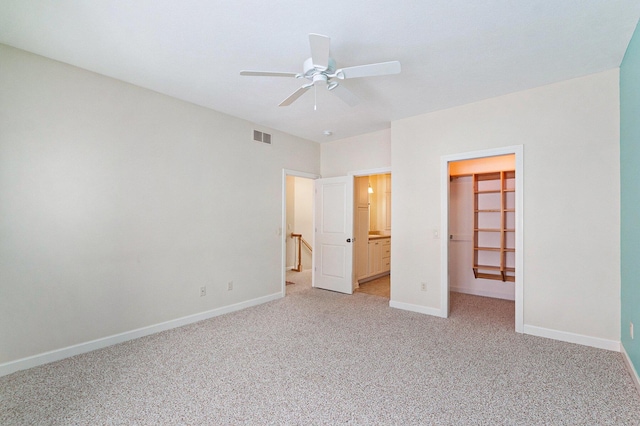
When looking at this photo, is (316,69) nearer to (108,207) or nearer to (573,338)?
(108,207)

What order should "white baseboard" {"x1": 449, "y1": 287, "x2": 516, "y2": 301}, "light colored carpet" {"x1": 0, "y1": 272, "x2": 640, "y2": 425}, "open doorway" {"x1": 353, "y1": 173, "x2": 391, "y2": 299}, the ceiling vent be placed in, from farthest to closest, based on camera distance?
"open doorway" {"x1": 353, "y1": 173, "x2": 391, "y2": 299} < "white baseboard" {"x1": 449, "y1": 287, "x2": 516, "y2": 301} < the ceiling vent < "light colored carpet" {"x1": 0, "y1": 272, "x2": 640, "y2": 425}

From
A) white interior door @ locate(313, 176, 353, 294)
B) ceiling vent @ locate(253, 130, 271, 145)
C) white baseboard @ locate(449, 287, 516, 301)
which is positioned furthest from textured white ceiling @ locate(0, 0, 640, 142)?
white baseboard @ locate(449, 287, 516, 301)

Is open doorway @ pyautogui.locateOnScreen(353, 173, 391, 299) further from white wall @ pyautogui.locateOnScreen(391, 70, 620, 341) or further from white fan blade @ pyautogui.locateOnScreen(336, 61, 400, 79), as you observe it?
white fan blade @ pyautogui.locateOnScreen(336, 61, 400, 79)

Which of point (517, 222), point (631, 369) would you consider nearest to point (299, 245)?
point (517, 222)

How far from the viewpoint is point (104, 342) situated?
10.0 ft

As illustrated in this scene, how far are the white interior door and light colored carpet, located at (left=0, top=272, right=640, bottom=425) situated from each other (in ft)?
5.69

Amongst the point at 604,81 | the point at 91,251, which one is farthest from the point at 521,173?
the point at 91,251

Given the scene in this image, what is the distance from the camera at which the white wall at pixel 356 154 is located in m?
4.97

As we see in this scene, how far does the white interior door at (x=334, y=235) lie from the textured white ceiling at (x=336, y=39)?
217 cm

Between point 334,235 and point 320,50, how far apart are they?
12.1ft

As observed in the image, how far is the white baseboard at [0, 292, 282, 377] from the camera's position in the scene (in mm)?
2588

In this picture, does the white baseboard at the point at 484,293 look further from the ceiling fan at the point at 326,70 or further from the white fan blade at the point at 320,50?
the white fan blade at the point at 320,50

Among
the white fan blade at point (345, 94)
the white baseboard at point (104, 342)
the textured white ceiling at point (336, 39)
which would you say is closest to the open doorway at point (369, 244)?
the white baseboard at point (104, 342)

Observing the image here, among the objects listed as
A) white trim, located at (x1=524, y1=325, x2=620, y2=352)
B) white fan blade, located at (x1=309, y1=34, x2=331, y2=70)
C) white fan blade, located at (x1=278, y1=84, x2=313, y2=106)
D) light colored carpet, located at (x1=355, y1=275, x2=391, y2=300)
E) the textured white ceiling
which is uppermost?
the textured white ceiling
